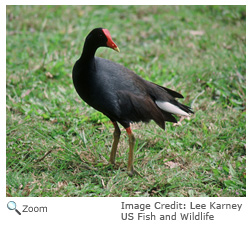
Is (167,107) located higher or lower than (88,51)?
lower

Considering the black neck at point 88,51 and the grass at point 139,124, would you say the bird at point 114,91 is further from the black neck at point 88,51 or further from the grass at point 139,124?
the grass at point 139,124

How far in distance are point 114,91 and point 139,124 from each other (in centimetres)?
109

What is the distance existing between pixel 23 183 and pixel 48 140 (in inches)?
28.3

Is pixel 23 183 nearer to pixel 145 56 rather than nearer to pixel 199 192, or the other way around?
pixel 199 192

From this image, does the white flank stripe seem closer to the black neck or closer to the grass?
the grass

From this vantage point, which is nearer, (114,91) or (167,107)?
(114,91)

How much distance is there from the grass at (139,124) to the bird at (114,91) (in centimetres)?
36

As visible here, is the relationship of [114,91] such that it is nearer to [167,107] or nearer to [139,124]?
[167,107]

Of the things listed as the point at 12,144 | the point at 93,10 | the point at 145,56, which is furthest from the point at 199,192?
the point at 93,10

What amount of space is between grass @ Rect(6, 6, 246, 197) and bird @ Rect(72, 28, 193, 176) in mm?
358

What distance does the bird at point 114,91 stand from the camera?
298 cm

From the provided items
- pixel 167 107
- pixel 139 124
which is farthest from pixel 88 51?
pixel 139 124

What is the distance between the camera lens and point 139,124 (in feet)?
13.3

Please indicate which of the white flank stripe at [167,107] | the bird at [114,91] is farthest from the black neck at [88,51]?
the white flank stripe at [167,107]
